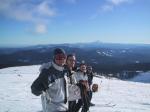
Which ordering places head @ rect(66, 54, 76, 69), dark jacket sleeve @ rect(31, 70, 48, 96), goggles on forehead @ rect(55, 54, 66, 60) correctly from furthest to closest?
head @ rect(66, 54, 76, 69) < goggles on forehead @ rect(55, 54, 66, 60) < dark jacket sleeve @ rect(31, 70, 48, 96)

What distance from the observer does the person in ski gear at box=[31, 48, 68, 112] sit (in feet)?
15.4

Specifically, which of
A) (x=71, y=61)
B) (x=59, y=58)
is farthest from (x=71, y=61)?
(x=59, y=58)

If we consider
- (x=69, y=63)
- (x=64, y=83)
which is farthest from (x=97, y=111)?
(x=64, y=83)

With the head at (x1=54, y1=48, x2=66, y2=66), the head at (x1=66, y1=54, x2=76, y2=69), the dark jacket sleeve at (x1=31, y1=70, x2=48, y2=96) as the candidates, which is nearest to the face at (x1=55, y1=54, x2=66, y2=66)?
the head at (x1=54, y1=48, x2=66, y2=66)

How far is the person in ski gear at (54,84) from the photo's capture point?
4684mm

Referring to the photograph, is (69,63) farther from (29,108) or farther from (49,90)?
(29,108)

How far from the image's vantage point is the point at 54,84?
4766mm

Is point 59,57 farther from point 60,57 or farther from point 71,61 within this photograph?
point 71,61

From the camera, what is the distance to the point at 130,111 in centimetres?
1200

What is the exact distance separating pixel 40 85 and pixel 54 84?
0.79ft

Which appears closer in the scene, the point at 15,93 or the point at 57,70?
the point at 57,70

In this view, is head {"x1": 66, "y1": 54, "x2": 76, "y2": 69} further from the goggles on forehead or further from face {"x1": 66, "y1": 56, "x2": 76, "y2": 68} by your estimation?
the goggles on forehead

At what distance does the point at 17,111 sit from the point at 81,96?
5577mm

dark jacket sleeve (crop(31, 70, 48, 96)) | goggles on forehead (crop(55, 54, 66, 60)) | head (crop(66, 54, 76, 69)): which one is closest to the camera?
dark jacket sleeve (crop(31, 70, 48, 96))
